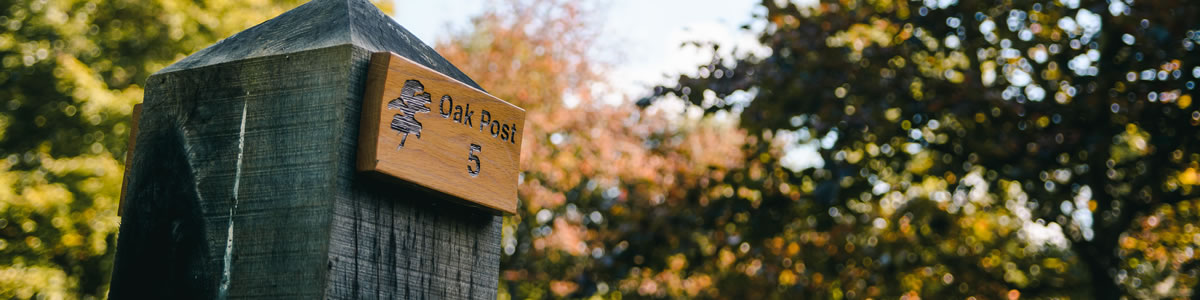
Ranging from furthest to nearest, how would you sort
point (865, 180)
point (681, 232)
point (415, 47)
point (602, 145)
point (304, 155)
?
1. point (602, 145)
2. point (681, 232)
3. point (865, 180)
4. point (415, 47)
5. point (304, 155)

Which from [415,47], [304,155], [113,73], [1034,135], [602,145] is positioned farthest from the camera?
[602,145]

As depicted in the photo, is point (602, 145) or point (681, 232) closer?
point (681, 232)

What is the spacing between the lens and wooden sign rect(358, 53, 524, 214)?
50.5 inches

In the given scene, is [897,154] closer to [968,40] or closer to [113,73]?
[968,40]

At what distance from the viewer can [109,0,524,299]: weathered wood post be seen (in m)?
1.27

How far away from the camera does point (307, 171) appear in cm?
128

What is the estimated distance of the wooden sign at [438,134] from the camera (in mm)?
1283

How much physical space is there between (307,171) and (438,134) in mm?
187

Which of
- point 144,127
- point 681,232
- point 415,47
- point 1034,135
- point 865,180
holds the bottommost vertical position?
point 681,232

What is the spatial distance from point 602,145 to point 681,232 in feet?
38.0

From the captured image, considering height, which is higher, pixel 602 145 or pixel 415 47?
pixel 415 47

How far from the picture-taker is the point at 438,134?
54.2 inches

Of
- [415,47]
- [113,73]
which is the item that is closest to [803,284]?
[415,47]

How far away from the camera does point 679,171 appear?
6703 millimetres
